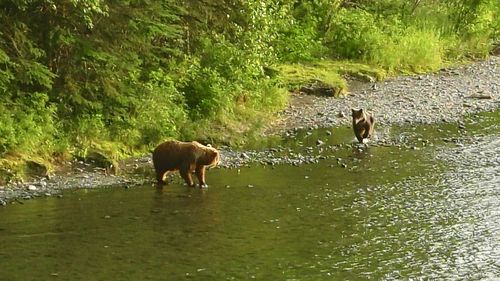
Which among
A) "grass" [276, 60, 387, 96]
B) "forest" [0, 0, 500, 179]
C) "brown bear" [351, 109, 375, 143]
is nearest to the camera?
"forest" [0, 0, 500, 179]

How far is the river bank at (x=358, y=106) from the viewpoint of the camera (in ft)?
45.6

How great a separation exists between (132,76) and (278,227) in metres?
6.23

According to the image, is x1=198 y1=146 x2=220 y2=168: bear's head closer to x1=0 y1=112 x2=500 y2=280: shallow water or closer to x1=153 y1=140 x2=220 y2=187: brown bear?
x1=153 y1=140 x2=220 y2=187: brown bear

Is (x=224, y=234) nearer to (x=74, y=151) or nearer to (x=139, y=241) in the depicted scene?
(x=139, y=241)

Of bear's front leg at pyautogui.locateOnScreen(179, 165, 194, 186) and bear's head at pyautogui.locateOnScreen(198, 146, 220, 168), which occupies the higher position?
bear's head at pyautogui.locateOnScreen(198, 146, 220, 168)

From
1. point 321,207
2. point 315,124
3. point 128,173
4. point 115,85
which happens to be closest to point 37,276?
point 321,207

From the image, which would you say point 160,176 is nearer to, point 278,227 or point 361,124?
point 278,227

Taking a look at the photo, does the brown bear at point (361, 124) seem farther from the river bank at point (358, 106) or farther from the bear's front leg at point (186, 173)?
the bear's front leg at point (186, 173)

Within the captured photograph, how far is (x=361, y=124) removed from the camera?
17.7m

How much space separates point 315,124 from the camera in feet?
66.2

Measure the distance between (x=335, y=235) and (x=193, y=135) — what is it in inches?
265

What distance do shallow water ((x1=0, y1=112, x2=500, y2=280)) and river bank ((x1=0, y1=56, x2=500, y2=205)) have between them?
667 millimetres

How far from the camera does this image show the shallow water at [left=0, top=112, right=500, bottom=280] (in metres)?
9.50

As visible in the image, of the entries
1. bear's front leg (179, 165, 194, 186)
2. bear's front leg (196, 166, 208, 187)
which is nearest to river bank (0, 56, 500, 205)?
bear's front leg (179, 165, 194, 186)
